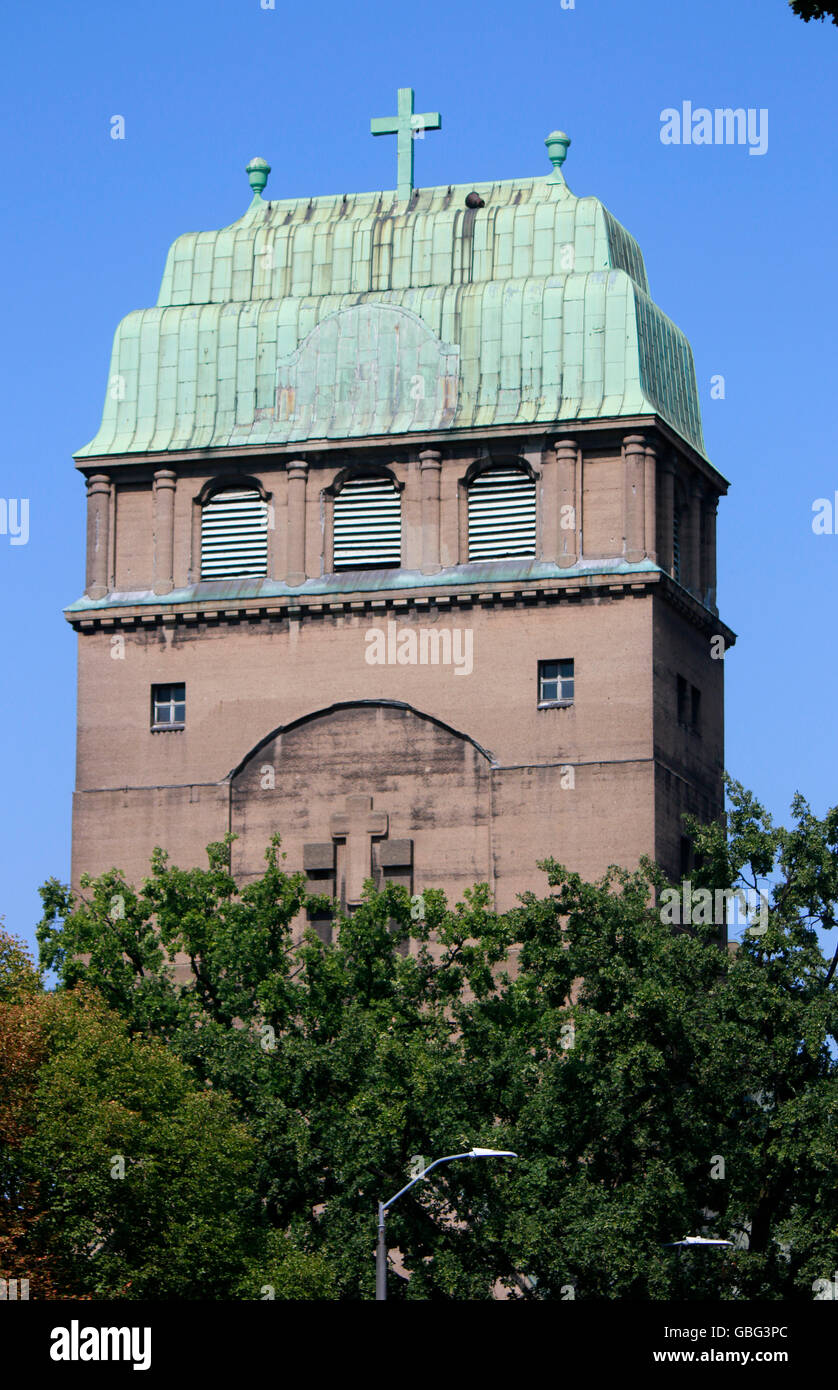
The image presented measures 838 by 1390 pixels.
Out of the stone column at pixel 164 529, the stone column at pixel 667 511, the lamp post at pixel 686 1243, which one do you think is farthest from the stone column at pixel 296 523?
the lamp post at pixel 686 1243

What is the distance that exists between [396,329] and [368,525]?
5.32 meters

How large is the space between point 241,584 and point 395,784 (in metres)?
7.06

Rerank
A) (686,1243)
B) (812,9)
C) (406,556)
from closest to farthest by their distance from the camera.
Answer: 1. (812,9)
2. (686,1243)
3. (406,556)

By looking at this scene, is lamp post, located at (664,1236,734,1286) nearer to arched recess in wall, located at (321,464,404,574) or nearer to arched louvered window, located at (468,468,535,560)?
arched louvered window, located at (468,468,535,560)

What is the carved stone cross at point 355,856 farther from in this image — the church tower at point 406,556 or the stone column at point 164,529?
the stone column at point 164,529

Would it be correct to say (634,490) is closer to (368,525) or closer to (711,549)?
(711,549)

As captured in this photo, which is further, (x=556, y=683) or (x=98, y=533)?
(x=98, y=533)

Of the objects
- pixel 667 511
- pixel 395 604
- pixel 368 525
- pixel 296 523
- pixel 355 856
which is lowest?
pixel 355 856

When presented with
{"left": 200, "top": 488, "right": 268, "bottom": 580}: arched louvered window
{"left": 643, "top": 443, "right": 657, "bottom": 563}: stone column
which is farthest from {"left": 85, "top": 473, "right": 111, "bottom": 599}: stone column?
{"left": 643, "top": 443, "right": 657, "bottom": 563}: stone column

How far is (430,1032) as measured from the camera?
209ft

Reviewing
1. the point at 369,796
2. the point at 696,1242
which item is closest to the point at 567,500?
the point at 369,796

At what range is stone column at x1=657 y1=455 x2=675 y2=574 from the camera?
79.0 meters

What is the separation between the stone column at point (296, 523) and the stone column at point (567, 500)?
6707 millimetres

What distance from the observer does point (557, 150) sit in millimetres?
83500
